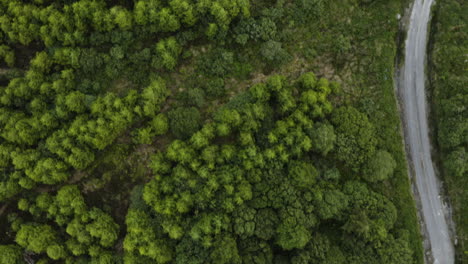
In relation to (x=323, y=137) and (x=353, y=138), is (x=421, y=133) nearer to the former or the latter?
(x=353, y=138)

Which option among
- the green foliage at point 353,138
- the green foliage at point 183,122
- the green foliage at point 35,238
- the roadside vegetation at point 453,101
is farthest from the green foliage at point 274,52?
the green foliage at point 35,238

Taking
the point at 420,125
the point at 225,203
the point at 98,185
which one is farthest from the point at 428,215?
the point at 98,185

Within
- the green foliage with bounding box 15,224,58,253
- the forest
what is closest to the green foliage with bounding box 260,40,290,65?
the forest

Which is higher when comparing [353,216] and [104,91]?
[104,91]

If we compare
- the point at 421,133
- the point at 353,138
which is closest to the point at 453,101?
the point at 421,133

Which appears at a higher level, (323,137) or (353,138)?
(353,138)

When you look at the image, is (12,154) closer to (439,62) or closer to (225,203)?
(225,203)

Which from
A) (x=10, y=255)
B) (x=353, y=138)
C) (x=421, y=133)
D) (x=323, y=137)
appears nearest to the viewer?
(x=10, y=255)
